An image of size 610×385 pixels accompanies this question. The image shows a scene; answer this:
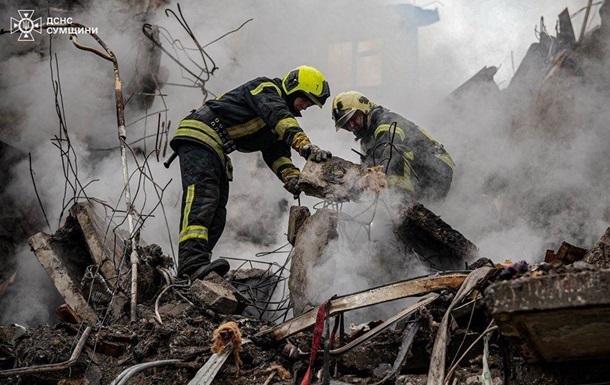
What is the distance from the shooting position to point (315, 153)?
5344mm

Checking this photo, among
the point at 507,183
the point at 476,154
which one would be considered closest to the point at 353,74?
the point at 476,154

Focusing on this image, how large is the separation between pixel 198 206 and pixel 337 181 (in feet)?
4.44

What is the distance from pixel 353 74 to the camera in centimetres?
1313

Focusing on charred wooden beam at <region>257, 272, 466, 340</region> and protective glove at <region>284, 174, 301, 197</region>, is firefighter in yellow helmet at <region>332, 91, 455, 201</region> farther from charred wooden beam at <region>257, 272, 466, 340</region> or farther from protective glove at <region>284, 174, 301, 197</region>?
charred wooden beam at <region>257, 272, 466, 340</region>

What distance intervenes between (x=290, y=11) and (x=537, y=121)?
5.06 metres

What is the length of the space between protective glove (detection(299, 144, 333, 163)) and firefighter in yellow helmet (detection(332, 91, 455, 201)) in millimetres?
896

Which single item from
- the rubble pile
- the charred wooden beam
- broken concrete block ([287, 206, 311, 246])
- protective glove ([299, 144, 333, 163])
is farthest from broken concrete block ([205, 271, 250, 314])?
the charred wooden beam

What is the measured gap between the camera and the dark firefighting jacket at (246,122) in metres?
6.12

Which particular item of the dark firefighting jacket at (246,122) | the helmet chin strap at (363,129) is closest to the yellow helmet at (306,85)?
the dark firefighting jacket at (246,122)

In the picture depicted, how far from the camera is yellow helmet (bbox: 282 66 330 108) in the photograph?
6387 millimetres

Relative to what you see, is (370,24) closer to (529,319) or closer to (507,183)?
(507,183)

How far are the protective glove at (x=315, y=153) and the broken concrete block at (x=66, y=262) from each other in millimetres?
2082

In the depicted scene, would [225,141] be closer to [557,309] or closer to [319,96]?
[319,96]

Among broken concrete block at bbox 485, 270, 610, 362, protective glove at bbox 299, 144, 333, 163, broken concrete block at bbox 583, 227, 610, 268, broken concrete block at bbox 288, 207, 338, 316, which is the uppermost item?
protective glove at bbox 299, 144, 333, 163
